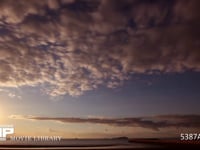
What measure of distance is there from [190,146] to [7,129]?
9.38 meters

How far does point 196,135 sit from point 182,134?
81cm

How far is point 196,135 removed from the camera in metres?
17.8

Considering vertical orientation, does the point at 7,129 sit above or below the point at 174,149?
above

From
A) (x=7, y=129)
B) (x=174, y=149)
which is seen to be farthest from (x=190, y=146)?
(x=7, y=129)

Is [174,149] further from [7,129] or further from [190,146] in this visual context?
[7,129]

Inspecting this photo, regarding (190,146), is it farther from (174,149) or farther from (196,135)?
(196,135)

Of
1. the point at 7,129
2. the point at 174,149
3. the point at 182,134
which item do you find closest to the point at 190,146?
the point at 174,149

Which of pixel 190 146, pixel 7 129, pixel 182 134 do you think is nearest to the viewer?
pixel 190 146

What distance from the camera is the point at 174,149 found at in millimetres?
14836

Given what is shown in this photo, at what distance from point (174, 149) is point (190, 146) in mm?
786

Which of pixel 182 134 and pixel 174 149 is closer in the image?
pixel 174 149

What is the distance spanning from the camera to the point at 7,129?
53.8 ft

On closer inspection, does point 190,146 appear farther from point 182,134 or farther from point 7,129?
point 7,129

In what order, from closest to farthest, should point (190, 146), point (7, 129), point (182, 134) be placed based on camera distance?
point (190, 146), point (7, 129), point (182, 134)
